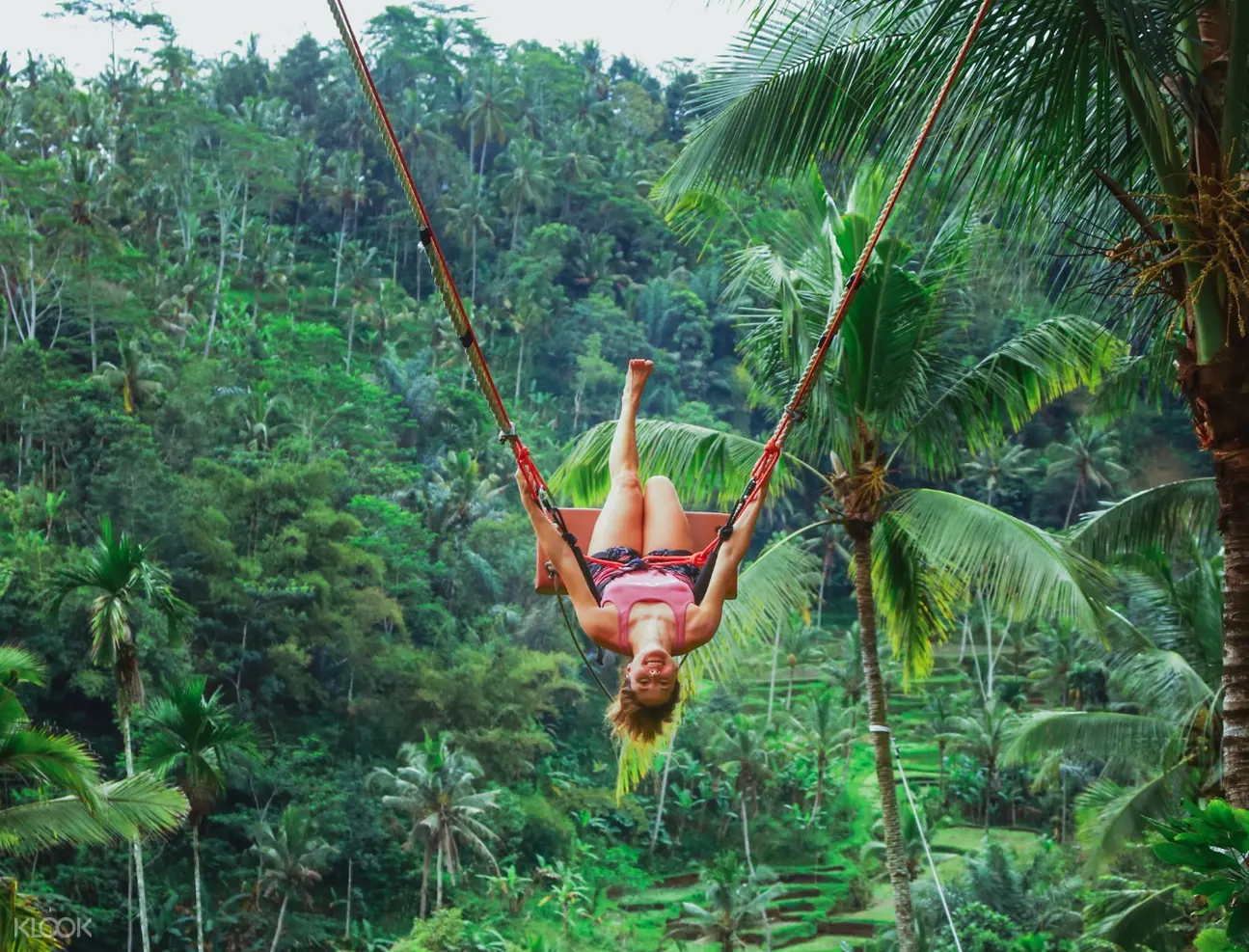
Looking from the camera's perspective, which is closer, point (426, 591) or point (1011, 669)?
point (426, 591)

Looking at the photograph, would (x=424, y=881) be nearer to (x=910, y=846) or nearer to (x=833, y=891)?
(x=910, y=846)

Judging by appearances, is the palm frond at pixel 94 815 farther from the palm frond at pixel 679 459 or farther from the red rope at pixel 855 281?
the red rope at pixel 855 281

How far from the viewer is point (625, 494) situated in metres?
4.52

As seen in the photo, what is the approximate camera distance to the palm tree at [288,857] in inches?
928

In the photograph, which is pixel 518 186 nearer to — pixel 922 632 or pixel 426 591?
pixel 426 591

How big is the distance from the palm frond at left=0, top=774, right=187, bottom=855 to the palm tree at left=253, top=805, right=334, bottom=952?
13.8 m

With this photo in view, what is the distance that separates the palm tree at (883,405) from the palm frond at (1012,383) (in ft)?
0.04

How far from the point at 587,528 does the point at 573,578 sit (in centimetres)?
66

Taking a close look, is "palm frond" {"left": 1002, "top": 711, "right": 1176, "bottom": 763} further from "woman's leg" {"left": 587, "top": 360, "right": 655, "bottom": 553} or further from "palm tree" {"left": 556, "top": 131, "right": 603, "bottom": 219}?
"palm tree" {"left": 556, "top": 131, "right": 603, "bottom": 219}

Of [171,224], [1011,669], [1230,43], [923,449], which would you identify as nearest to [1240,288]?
[1230,43]

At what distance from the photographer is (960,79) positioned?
4316 millimetres

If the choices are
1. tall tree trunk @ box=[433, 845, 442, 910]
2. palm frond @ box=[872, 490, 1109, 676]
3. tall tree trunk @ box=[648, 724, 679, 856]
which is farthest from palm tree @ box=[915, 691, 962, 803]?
palm frond @ box=[872, 490, 1109, 676]

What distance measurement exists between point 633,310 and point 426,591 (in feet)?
59.3

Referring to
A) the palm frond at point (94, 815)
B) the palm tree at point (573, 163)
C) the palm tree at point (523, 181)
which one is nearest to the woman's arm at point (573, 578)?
the palm frond at point (94, 815)
